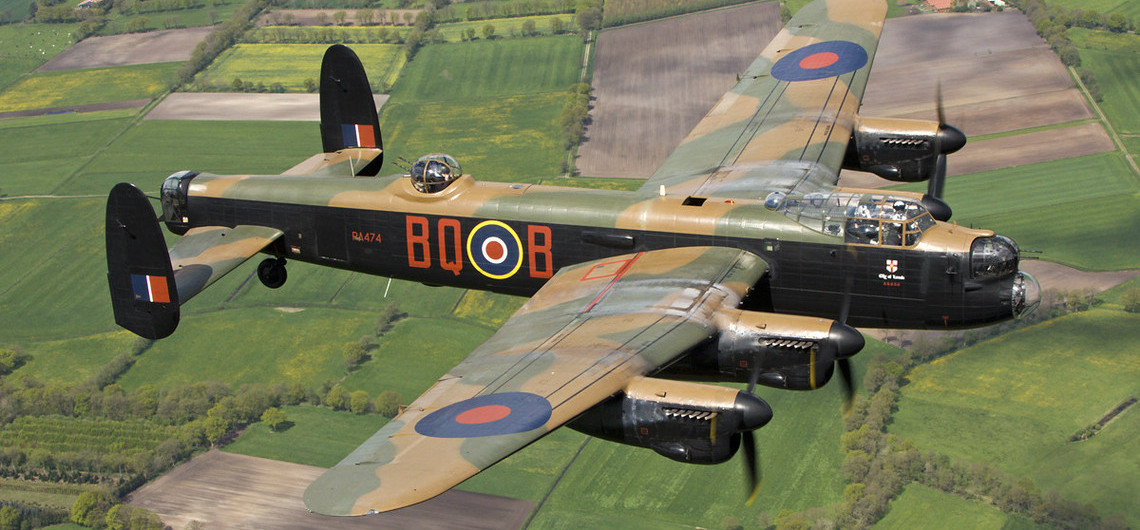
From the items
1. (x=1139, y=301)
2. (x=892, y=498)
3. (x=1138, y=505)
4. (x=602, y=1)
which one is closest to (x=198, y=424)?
(x=892, y=498)

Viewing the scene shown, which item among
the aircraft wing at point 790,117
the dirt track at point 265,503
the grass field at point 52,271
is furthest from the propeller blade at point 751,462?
the grass field at point 52,271

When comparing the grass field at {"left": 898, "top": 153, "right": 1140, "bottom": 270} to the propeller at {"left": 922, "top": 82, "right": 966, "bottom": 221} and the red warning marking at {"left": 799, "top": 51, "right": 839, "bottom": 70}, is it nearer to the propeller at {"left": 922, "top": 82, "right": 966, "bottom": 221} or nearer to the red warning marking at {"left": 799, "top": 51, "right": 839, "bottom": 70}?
the red warning marking at {"left": 799, "top": 51, "right": 839, "bottom": 70}

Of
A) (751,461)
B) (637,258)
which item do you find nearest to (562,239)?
(637,258)

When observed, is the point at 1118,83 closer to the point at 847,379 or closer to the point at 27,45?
the point at 847,379

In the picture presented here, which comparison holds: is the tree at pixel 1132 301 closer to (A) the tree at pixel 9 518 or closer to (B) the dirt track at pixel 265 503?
(B) the dirt track at pixel 265 503

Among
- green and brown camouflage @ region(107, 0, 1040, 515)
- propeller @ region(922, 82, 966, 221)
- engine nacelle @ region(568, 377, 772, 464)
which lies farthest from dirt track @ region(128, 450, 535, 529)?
engine nacelle @ region(568, 377, 772, 464)

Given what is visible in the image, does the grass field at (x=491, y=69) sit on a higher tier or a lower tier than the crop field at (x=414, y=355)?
higher

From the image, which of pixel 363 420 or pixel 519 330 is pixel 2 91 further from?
pixel 519 330
